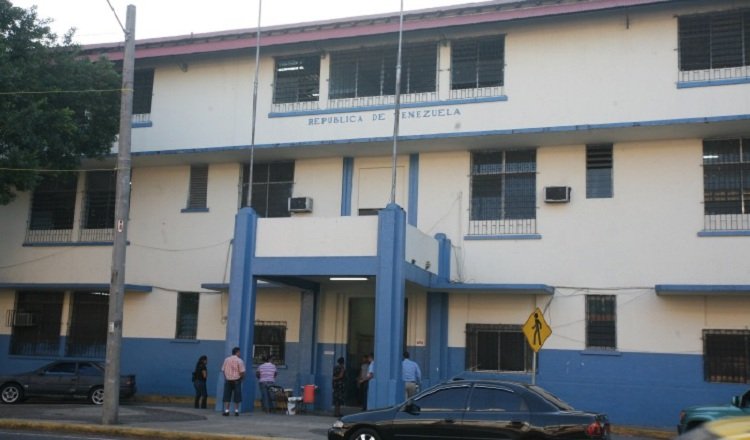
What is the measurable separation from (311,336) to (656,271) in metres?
9.18

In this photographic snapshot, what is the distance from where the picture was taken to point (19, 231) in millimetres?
27219

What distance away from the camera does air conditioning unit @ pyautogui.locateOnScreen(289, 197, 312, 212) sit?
23.8m

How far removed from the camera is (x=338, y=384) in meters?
21.1

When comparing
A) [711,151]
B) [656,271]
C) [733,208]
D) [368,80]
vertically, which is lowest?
[656,271]

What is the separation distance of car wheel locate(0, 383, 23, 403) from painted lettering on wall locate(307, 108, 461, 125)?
35.7 feet

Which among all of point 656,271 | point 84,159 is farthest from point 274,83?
point 656,271

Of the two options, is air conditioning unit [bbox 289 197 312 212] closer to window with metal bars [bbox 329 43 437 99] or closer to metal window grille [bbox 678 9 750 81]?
window with metal bars [bbox 329 43 437 99]

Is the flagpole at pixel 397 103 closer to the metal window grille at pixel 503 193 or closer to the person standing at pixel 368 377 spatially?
the metal window grille at pixel 503 193

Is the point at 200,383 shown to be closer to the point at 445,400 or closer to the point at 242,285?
the point at 242,285

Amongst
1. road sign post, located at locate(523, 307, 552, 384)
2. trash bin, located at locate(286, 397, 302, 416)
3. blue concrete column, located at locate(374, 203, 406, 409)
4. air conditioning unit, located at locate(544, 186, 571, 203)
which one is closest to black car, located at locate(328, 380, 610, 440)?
road sign post, located at locate(523, 307, 552, 384)

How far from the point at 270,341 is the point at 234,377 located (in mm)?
4543

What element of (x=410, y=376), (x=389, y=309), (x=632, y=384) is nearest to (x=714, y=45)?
(x=632, y=384)

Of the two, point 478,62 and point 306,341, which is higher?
point 478,62

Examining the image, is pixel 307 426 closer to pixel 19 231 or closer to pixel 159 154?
pixel 159 154
